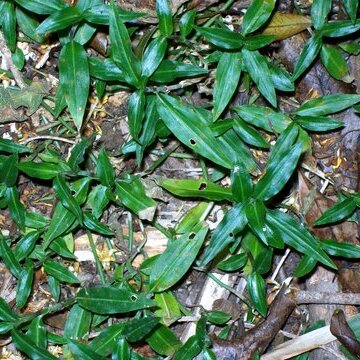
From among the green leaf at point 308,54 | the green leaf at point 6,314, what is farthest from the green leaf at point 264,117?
the green leaf at point 6,314

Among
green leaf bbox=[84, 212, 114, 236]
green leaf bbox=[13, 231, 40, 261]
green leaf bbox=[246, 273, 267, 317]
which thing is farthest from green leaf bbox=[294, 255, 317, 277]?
green leaf bbox=[13, 231, 40, 261]

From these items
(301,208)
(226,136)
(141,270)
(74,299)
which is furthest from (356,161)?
(74,299)

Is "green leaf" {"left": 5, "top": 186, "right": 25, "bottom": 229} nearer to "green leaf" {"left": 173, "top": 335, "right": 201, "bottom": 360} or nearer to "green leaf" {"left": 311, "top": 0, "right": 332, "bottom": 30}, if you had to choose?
"green leaf" {"left": 173, "top": 335, "right": 201, "bottom": 360}

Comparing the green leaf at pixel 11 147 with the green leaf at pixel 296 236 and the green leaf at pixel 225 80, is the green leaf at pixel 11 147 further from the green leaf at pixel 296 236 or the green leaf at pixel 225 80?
the green leaf at pixel 296 236

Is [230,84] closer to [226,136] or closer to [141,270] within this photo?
[226,136]

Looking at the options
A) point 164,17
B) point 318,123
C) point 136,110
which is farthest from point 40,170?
point 318,123

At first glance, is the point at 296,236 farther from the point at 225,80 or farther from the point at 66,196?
the point at 66,196

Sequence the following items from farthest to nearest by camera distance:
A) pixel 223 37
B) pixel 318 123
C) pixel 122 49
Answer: pixel 318 123
pixel 223 37
pixel 122 49
